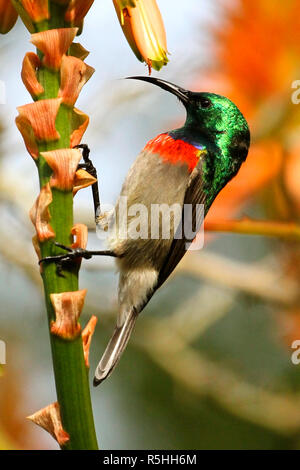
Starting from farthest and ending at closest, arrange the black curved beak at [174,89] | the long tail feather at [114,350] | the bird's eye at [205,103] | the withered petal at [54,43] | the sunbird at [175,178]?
the bird's eye at [205,103], the sunbird at [175,178], the black curved beak at [174,89], the long tail feather at [114,350], the withered petal at [54,43]

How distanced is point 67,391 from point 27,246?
1.33m

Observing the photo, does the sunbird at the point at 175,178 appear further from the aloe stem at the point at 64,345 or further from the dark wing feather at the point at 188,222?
the aloe stem at the point at 64,345

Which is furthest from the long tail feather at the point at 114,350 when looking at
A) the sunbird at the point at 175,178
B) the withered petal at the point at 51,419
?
the withered petal at the point at 51,419

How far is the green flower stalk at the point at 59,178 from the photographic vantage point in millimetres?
1012

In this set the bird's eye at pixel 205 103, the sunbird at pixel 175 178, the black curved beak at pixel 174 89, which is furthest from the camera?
the bird's eye at pixel 205 103

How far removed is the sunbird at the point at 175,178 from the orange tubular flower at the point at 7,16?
93 cm

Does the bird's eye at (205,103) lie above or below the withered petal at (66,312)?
above

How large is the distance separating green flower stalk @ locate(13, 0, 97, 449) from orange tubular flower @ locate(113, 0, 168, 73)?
70 millimetres

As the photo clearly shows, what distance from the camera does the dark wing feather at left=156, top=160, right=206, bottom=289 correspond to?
203 centimetres

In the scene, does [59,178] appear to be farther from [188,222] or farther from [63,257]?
[188,222]

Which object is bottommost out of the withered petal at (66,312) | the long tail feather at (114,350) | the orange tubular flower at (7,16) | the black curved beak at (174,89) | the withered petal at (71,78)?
the long tail feather at (114,350)

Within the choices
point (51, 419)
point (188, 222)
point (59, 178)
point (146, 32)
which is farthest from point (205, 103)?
point (51, 419)

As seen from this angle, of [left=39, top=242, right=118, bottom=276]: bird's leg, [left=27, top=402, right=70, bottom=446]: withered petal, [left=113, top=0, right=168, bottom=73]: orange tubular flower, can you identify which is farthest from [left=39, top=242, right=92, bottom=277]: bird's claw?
[left=113, top=0, right=168, bottom=73]: orange tubular flower
